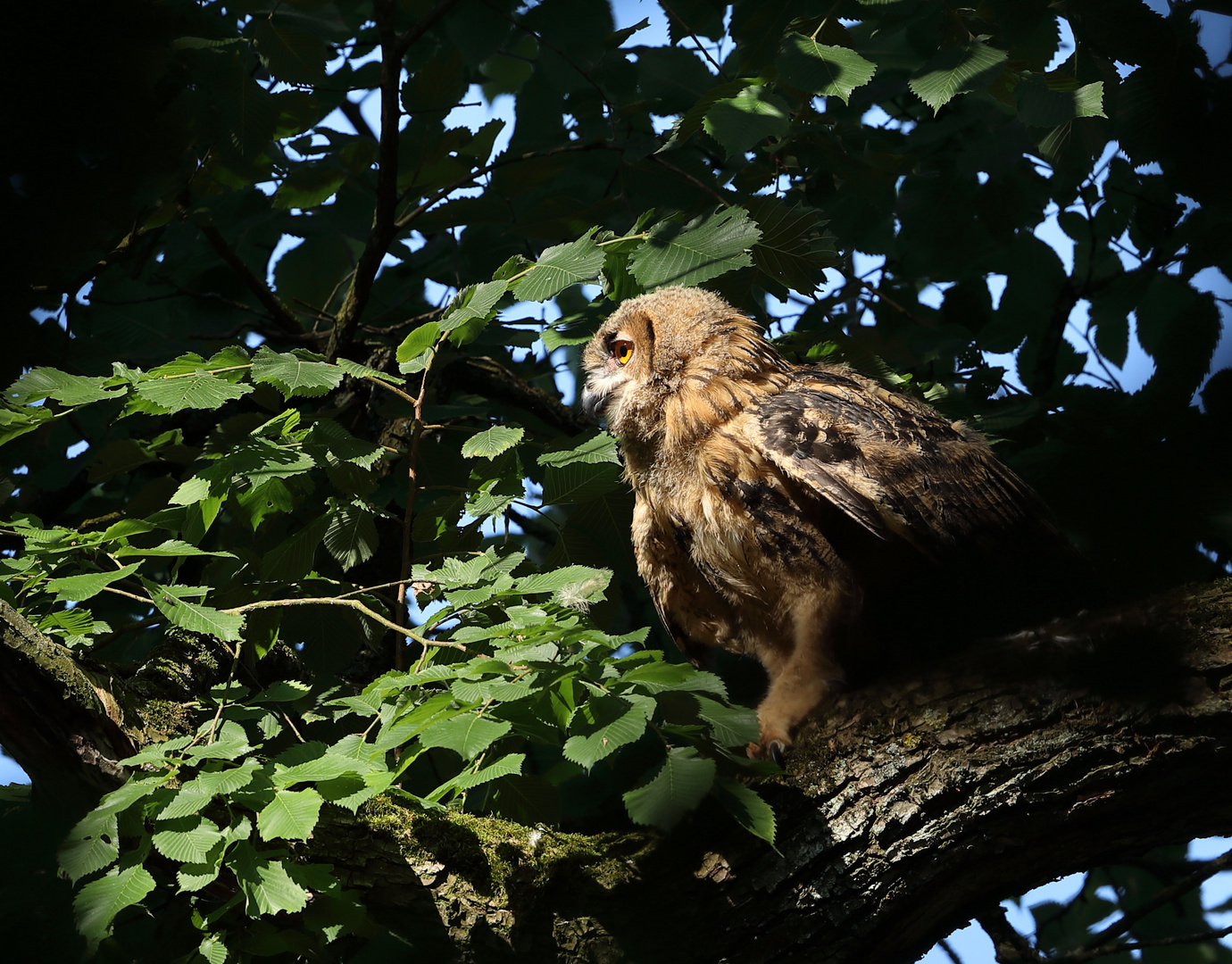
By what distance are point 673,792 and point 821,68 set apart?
5.63ft

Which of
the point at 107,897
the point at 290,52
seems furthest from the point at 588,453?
the point at 290,52

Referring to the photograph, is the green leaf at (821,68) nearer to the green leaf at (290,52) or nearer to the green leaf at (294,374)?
the green leaf at (294,374)

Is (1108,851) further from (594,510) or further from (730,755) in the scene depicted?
(594,510)

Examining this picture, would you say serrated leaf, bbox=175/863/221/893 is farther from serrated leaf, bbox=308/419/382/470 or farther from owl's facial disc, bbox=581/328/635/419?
owl's facial disc, bbox=581/328/635/419

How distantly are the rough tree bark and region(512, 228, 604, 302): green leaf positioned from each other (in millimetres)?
1210

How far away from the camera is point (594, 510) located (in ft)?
8.55

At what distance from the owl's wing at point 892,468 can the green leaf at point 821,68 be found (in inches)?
33.2

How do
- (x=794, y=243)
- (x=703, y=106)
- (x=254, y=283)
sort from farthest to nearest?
(x=254, y=283), (x=794, y=243), (x=703, y=106)

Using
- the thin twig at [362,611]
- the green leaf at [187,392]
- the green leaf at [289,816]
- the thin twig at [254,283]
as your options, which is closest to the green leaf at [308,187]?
the thin twig at [254,283]

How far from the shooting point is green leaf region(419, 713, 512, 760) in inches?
53.1

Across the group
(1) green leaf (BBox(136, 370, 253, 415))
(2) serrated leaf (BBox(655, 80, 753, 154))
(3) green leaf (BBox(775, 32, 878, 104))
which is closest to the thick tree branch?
(1) green leaf (BBox(136, 370, 253, 415))

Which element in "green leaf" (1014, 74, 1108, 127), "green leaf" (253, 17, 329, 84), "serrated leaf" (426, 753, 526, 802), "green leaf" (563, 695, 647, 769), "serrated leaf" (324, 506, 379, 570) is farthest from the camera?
"green leaf" (253, 17, 329, 84)

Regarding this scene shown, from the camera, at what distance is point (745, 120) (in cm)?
209

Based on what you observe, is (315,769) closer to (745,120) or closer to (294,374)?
(294,374)
